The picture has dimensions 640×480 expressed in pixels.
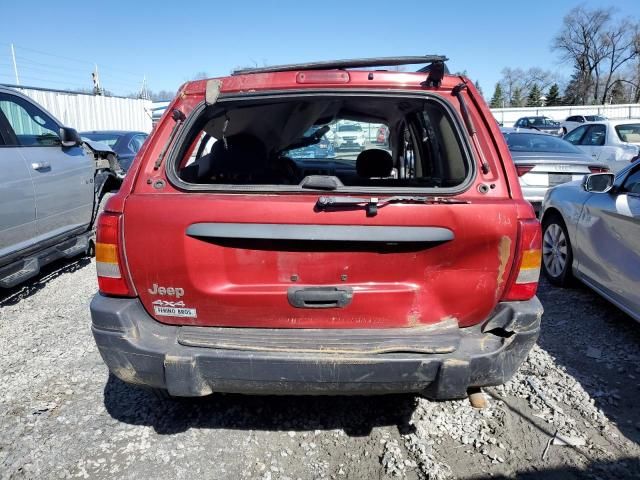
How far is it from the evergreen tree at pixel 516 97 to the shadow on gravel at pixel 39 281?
8405 centimetres

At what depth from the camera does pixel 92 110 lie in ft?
65.4

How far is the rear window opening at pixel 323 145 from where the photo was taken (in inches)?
96.7

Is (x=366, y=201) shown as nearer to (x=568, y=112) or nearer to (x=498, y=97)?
(x=568, y=112)

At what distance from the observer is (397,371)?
82.8 inches

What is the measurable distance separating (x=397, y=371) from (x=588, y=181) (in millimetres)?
2864

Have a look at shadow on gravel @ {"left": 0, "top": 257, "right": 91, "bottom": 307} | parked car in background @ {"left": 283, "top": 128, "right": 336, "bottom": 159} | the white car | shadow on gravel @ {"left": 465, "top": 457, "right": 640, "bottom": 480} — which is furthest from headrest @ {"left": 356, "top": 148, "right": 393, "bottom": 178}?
the white car

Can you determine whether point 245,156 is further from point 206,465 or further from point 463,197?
point 206,465

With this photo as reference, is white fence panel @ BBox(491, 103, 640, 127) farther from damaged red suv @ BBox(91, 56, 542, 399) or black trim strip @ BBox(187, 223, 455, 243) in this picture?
black trim strip @ BBox(187, 223, 455, 243)

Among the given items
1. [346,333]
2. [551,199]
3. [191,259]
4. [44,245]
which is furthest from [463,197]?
[44,245]

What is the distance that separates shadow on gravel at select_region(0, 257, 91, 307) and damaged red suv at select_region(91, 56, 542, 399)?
3252 millimetres

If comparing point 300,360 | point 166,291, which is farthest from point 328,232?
point 166,291

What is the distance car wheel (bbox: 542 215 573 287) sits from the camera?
488cm

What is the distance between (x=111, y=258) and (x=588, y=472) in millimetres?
2532

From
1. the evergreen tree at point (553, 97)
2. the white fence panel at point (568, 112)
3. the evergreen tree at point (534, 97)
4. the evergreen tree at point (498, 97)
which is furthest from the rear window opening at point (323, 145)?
the evergreen tree at point (498, 97)
